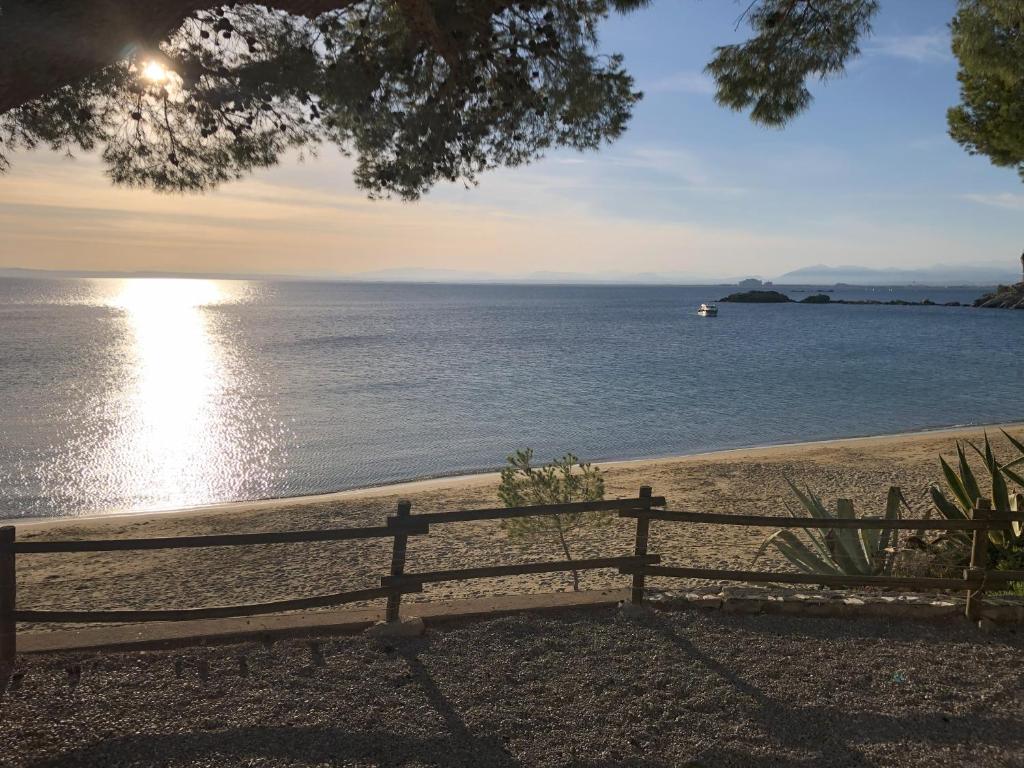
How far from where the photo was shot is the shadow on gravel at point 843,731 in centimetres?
371

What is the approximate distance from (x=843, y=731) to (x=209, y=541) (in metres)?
4.07

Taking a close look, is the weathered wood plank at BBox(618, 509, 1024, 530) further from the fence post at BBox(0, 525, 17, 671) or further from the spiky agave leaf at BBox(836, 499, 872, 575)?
the fence post at BBox(0, 525, 17, 671)

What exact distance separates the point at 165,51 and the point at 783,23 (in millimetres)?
5699

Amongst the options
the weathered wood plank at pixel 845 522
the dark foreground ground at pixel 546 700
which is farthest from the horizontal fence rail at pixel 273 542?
the dark foreground ground at pixel 546 700

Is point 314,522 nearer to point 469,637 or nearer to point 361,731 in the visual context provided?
point 469,637

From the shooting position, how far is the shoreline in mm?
13750

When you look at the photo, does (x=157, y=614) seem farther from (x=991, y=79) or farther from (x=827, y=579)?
(x=991, y=79)

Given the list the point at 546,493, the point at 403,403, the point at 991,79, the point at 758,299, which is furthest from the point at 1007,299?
the point at 546,493

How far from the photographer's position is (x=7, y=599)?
4.52 meters

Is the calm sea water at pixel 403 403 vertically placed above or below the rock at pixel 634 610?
below

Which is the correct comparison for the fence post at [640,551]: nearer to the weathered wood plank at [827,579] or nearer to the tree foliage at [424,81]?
the weathered wood plank at [827,579]

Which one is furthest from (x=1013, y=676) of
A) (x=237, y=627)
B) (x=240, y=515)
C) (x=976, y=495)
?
(x=240, y=515)

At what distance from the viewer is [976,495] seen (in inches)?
270

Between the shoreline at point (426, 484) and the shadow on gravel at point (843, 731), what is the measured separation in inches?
449
